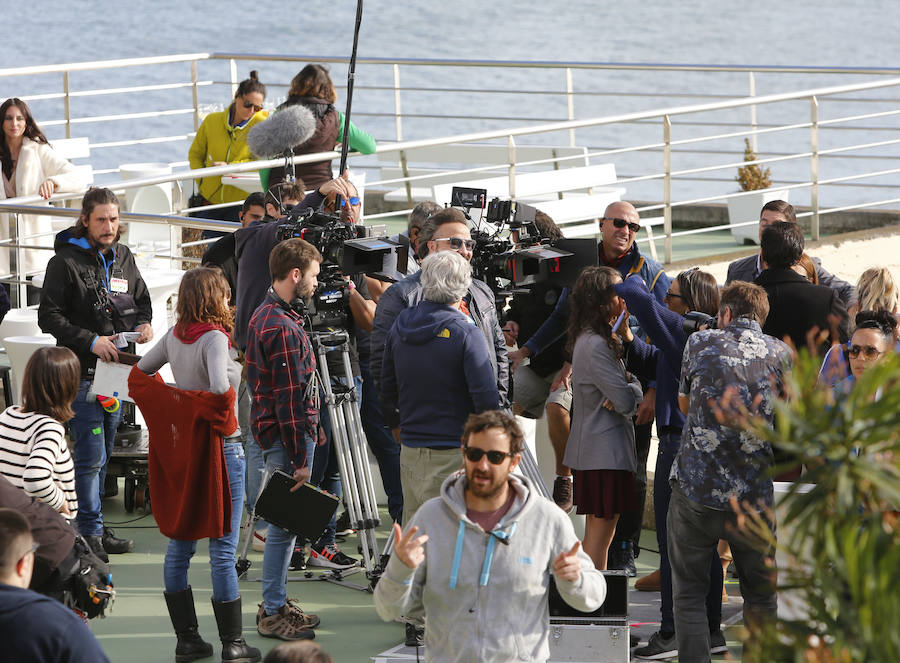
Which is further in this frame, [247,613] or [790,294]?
[247,613]

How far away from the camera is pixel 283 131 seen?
639 cm

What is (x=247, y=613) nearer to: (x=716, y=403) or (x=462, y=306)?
(x=462, y=306)

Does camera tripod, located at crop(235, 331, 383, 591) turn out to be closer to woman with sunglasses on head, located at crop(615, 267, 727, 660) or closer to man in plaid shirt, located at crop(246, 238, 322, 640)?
man in plaid shirt, located at crop(246, 238, 322, 640)

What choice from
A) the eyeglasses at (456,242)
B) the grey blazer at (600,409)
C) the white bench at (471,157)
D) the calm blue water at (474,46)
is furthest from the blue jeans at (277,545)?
the calm blue water at (474,46)

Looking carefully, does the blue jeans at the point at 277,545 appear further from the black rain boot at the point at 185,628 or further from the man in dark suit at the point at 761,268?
the man in dark suit at the point at 761,268

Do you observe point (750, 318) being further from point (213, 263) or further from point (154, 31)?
point (154, 31)

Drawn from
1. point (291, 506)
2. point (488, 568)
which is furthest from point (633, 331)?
point (488, 568)

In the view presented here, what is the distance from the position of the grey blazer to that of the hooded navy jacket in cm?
59

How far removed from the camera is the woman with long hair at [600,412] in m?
4.94

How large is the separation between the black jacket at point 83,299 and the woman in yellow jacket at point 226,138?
2402 millimetres

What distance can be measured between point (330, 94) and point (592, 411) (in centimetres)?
270

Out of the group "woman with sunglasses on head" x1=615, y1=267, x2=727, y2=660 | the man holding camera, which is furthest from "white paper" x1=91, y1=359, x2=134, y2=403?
"woman with sunglasses on head" x1=615, y1=267, x2=727, y2=660

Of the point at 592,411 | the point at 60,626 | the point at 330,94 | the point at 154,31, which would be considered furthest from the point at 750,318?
the point at 154,31

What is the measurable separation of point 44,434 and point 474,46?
102 feet
